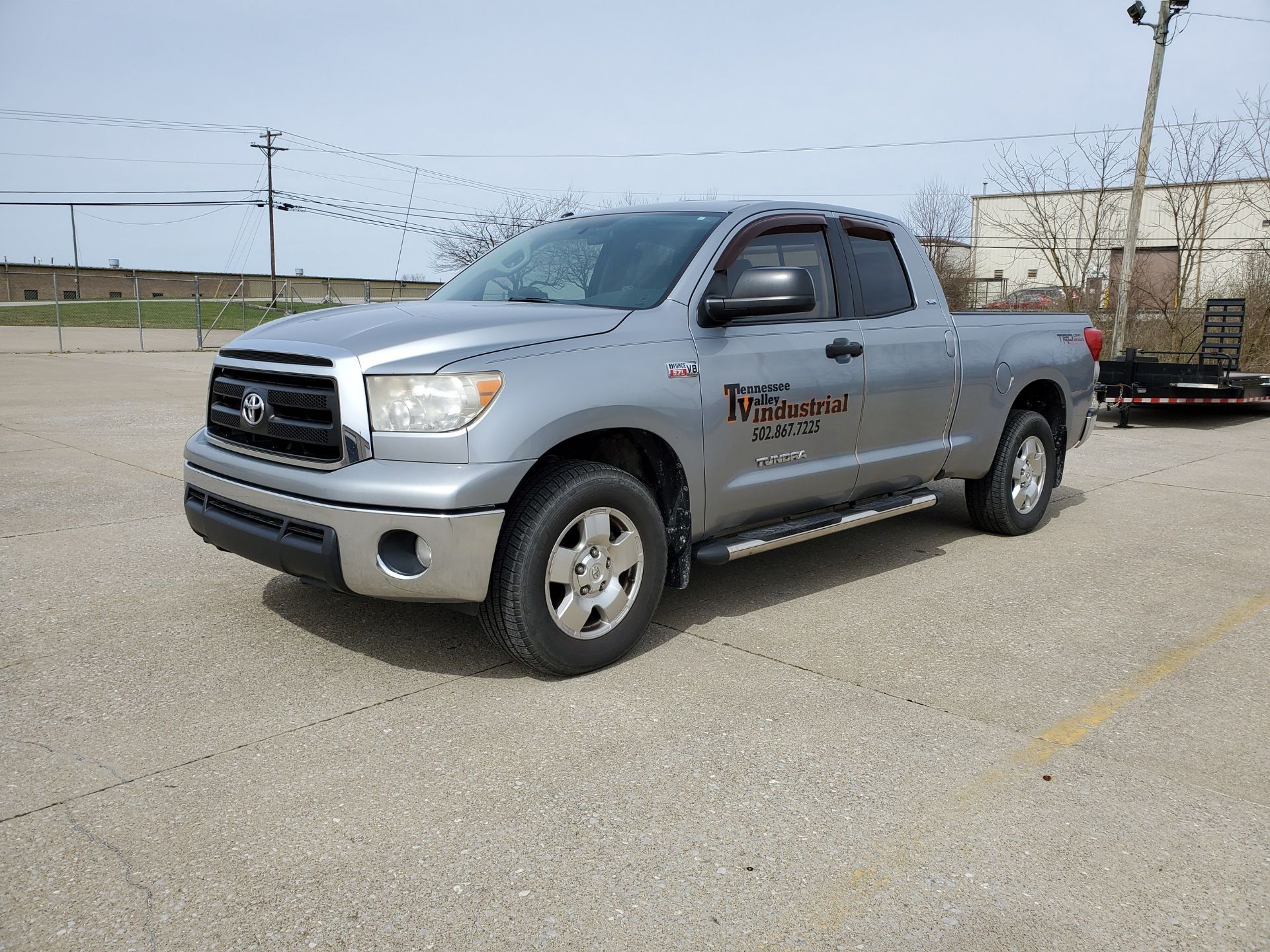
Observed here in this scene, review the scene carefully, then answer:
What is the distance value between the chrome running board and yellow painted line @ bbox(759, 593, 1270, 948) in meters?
1.45

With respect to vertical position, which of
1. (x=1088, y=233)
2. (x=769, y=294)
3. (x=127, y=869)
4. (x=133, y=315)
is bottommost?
(x=127, y=869)

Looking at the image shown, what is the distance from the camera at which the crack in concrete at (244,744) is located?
306cm

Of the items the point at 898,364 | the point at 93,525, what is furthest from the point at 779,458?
the point at 93,525

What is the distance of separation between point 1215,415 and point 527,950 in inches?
638

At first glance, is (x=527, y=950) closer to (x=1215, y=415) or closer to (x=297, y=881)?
(x=297, y=881)

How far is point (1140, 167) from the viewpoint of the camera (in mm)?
18281

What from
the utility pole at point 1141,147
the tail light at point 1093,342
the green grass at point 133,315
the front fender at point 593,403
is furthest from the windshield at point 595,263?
the green grass at point 133,315

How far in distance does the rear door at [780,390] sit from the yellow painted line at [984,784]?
1.62 m

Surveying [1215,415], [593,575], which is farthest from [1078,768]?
[1215,415]

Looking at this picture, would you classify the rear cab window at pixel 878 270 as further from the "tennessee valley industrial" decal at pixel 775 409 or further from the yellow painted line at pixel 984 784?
the yellow painted line at pixel 984 784

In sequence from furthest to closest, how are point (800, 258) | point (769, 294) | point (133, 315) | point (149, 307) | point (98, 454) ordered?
point (149, 307) → point (133, 315) → point (98, 454) → point (800, 258) → point (769, 294)

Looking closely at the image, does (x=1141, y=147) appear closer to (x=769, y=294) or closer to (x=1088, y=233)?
(x=1088, y=233)

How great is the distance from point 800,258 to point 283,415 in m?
2.67

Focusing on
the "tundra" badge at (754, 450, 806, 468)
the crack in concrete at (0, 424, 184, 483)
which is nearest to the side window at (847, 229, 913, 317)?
the "tundra" badge at (754, 450, 806, 468)
